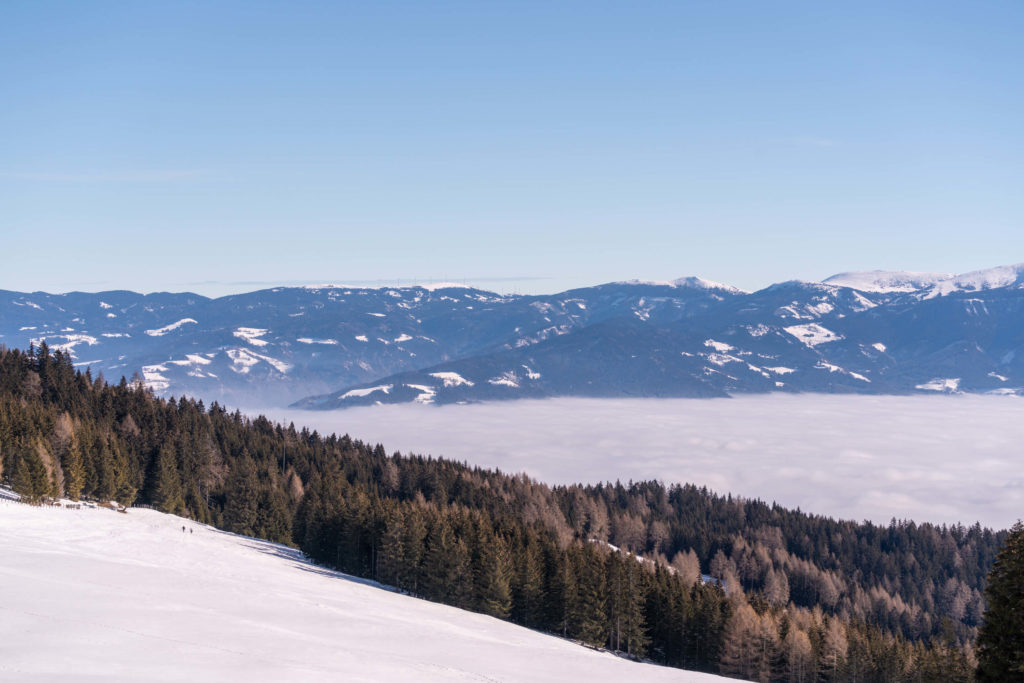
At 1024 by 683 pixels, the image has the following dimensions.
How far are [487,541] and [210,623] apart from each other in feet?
149

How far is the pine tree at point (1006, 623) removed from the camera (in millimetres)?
36469

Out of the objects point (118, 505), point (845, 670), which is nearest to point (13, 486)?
point (118, 505)

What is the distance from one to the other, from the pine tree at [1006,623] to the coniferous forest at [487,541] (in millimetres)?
7228

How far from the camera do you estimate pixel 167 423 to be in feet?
468

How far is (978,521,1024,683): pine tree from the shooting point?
1436 inches

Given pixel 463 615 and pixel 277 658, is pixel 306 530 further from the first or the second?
pixel 277 658

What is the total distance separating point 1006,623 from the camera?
3691 centimetres

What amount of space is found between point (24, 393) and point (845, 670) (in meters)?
129

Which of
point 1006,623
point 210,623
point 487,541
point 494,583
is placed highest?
point 1006,623

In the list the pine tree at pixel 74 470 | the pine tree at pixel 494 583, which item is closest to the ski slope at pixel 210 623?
the pine tree at pixel 494 583

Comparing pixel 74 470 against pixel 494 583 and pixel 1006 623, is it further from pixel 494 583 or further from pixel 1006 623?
pixel 1006 623

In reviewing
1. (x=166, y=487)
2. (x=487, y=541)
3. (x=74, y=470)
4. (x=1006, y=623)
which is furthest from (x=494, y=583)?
(x=1006, y=623)

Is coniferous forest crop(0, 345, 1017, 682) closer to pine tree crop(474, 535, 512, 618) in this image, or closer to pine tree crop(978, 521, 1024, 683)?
pine tree crop(474, 535, 512, 618)

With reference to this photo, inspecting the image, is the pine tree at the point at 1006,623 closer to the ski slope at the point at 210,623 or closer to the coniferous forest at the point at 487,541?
the coniferous forest at the point at 487,541
